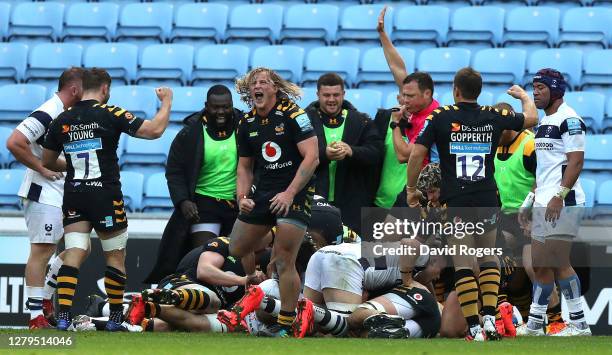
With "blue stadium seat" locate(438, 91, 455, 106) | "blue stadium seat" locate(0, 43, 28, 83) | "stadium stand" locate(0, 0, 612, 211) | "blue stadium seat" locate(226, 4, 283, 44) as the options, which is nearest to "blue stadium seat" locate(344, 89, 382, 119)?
"stadium stand" locate(0, 0, 612, 211)

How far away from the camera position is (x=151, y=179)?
12.5 metres

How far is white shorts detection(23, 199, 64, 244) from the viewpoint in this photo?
10078mm

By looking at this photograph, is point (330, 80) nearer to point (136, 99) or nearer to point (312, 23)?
point (136, 99)

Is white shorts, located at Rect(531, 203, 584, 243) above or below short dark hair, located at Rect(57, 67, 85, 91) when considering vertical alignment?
below

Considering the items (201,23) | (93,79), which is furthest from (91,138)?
(201,23)

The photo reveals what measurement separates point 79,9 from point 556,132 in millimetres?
7680

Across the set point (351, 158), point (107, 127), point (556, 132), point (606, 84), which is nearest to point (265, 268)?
point (351, 158)

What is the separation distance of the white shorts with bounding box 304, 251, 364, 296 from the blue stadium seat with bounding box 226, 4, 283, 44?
20.7 feet

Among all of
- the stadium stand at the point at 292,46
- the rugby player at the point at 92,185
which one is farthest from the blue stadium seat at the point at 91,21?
the rugby player at the point at 92,185

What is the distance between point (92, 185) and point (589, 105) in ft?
21.4

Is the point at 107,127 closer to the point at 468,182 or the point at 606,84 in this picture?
the point at 468,182

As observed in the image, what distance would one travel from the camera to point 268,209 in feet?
28.3

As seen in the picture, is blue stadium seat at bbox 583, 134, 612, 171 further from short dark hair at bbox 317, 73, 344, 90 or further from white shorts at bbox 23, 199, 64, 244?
white shorts at bbox 23, 199, 64, 244

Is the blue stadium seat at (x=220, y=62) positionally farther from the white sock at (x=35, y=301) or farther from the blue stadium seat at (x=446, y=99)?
the white sock at (x=35, y=301)
